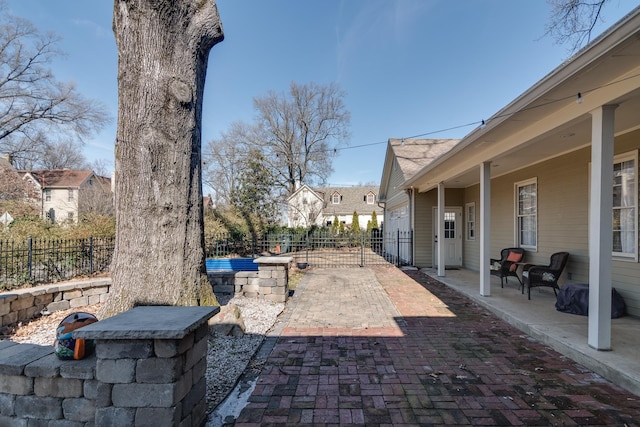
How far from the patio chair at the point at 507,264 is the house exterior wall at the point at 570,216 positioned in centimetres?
22

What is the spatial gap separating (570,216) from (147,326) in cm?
685

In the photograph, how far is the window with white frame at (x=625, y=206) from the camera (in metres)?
4.24

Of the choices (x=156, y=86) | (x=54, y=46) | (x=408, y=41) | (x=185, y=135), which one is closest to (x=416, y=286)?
(x=185, y=135)

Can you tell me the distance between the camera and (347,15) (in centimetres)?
1134

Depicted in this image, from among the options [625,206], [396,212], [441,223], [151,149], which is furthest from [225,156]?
[625,206]

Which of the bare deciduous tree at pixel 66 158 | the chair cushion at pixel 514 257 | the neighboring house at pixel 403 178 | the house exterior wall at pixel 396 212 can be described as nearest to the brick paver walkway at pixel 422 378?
the chair cushion at pixel 514 257

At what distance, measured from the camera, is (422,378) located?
110 inches

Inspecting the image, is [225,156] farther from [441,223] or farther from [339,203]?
[441,223]

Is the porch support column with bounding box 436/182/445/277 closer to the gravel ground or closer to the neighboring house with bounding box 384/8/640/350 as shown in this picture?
the neighboring house with bounding box 384/8/640/350

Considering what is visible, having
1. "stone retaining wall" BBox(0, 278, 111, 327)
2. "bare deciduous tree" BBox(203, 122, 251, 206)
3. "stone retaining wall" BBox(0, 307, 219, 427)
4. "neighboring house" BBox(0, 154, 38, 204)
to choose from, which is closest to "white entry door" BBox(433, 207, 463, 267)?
"stone retaining wall" BBox(0, 307, 219, 427)

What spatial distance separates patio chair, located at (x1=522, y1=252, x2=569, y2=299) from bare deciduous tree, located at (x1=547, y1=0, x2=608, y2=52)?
3690 millimetres

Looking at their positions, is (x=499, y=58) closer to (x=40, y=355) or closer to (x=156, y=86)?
(x=156, y=86)

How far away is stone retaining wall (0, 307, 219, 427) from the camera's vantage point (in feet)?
5.49

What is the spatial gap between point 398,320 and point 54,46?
2424cm
